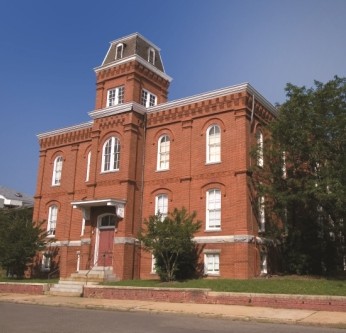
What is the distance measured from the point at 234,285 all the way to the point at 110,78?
16507 millimetres

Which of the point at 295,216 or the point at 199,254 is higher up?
the point at 295,216

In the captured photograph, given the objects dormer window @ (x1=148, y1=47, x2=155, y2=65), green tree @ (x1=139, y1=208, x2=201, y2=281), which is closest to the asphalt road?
green tree @ (x1=139, y1=208, x2=201, y2=281)

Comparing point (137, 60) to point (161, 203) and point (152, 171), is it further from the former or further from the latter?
point (161, 203)

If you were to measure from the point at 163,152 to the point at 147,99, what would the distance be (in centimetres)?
443

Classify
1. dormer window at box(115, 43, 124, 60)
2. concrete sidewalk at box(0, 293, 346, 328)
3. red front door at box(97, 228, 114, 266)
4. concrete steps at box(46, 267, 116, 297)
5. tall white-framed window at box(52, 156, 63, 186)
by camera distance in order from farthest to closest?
1. tall white-framed window at box(52, 156, 63, 186)
2. dormer window at box(115, 43, 124, 60)
3. red front door at box(97, 228, 114, 266)
4. concrete steps at box(46, 267, 116, 297)
5. concrete sidewalk at box(0, 293, 346, 328)

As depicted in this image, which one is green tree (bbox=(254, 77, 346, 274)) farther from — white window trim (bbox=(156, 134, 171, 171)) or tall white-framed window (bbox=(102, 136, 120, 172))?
tall white-framed window (bbox=(102, 136, 120, 172))

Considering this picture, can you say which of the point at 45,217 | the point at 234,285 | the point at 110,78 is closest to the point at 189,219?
the point at 234,285

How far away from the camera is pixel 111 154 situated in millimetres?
27453

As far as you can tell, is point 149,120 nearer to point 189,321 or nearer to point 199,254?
point 199,254

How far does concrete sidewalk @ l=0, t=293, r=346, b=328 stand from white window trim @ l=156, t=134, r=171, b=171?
958 cm

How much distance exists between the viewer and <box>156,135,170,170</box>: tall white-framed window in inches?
1060

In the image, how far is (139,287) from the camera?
744 inches

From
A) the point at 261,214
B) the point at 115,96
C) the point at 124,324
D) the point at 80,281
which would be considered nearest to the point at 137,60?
the point at 115,96

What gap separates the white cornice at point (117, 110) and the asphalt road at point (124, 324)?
1463 centimetres
